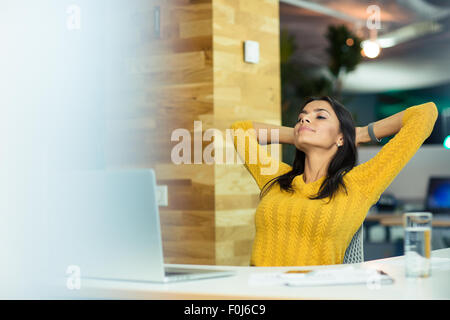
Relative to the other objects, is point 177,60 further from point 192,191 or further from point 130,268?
point 130,268

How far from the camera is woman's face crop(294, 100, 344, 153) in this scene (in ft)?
7.21

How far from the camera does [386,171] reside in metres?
2.04

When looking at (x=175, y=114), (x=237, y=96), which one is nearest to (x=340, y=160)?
(x=237, y=96)

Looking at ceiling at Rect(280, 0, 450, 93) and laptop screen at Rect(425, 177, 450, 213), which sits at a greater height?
ceiling at Rect(280, 0, 450, 93)

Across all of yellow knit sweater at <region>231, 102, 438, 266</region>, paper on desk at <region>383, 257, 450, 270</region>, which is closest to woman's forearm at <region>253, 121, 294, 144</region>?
yellow knit sweater at <region>231, 102, 438, 266</region>

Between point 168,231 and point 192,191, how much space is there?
0.25 metres

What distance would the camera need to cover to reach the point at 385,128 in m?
2.36

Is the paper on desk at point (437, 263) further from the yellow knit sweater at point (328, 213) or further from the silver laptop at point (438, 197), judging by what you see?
the silver laptop at point (438, 197)

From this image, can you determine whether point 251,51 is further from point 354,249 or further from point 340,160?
point 354,249

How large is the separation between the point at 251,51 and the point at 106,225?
1.96 meters

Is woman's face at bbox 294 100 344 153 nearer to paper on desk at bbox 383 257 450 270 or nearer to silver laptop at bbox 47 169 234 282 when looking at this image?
paper on desk at bbox 383 257 450 270

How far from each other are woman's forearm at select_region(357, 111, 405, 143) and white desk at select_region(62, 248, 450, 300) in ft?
3.25

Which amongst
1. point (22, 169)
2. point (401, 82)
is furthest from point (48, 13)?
point (401, 82)

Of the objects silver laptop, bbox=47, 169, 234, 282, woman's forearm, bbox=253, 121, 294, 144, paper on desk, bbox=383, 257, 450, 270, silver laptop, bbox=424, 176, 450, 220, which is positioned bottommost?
silver laptop, bbox=424, 176, 450, 220
